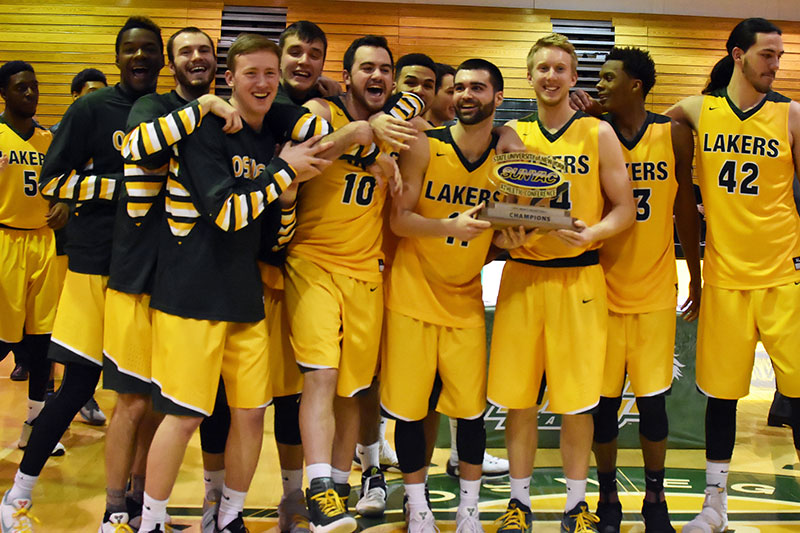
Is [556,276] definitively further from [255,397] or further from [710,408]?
[255,397]

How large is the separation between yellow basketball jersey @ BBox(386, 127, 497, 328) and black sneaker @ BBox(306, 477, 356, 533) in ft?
3.07

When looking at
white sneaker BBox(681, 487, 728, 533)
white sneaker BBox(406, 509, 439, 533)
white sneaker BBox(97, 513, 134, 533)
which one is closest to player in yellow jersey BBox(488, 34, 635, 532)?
white sneaker BBox(406, 509, 439, 533)

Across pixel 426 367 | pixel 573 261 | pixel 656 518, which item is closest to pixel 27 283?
pixel 426 367

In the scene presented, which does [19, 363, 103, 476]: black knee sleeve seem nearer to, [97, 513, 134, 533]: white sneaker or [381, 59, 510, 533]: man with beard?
[97, 513, 134, 533]: white sneaker

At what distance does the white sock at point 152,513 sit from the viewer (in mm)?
3207

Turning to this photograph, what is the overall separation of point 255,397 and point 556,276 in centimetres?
155

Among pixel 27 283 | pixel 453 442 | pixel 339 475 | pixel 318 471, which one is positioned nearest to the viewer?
pixel 318 471

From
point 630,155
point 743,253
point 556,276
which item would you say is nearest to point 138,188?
point 556,276

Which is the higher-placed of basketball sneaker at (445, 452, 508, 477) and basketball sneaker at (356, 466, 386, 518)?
basketball sneaker at (356, 466, 386, 518)

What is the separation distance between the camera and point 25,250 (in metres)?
5.20

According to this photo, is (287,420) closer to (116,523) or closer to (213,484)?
(213,484)

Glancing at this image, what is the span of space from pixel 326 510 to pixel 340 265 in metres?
1.14

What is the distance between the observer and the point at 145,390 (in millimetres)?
3451

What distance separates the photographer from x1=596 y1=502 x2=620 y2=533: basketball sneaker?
3.86m
